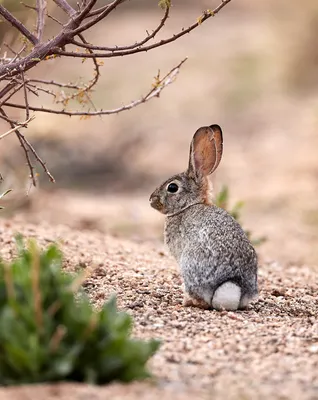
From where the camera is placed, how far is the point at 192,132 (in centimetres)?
1741

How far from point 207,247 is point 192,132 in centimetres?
1190

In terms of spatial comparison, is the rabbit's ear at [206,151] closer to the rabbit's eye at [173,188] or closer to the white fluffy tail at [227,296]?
the rabbit's eye at [173,188]

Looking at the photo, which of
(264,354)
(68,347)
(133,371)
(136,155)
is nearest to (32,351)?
(68,347)

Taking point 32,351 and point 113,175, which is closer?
point 32,351

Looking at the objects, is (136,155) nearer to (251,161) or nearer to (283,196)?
(251,161)

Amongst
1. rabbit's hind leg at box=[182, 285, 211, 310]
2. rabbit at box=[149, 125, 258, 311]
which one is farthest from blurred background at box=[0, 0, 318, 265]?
rabbit's hind leg at box=[182, 285, 211, 310]

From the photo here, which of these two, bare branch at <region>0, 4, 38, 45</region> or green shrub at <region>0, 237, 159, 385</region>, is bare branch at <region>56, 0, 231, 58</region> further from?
green shrub at <region>0, 237, 159, 385</region>

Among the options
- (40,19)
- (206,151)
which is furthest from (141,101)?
(40,19)

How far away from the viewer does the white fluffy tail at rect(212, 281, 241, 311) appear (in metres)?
5.50

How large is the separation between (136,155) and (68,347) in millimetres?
11338

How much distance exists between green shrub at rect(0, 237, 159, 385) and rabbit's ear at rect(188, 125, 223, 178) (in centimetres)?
251

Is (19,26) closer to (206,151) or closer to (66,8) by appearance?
(66,8)

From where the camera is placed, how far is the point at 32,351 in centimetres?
361

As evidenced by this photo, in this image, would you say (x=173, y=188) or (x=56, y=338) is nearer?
(x=56, y=338)
